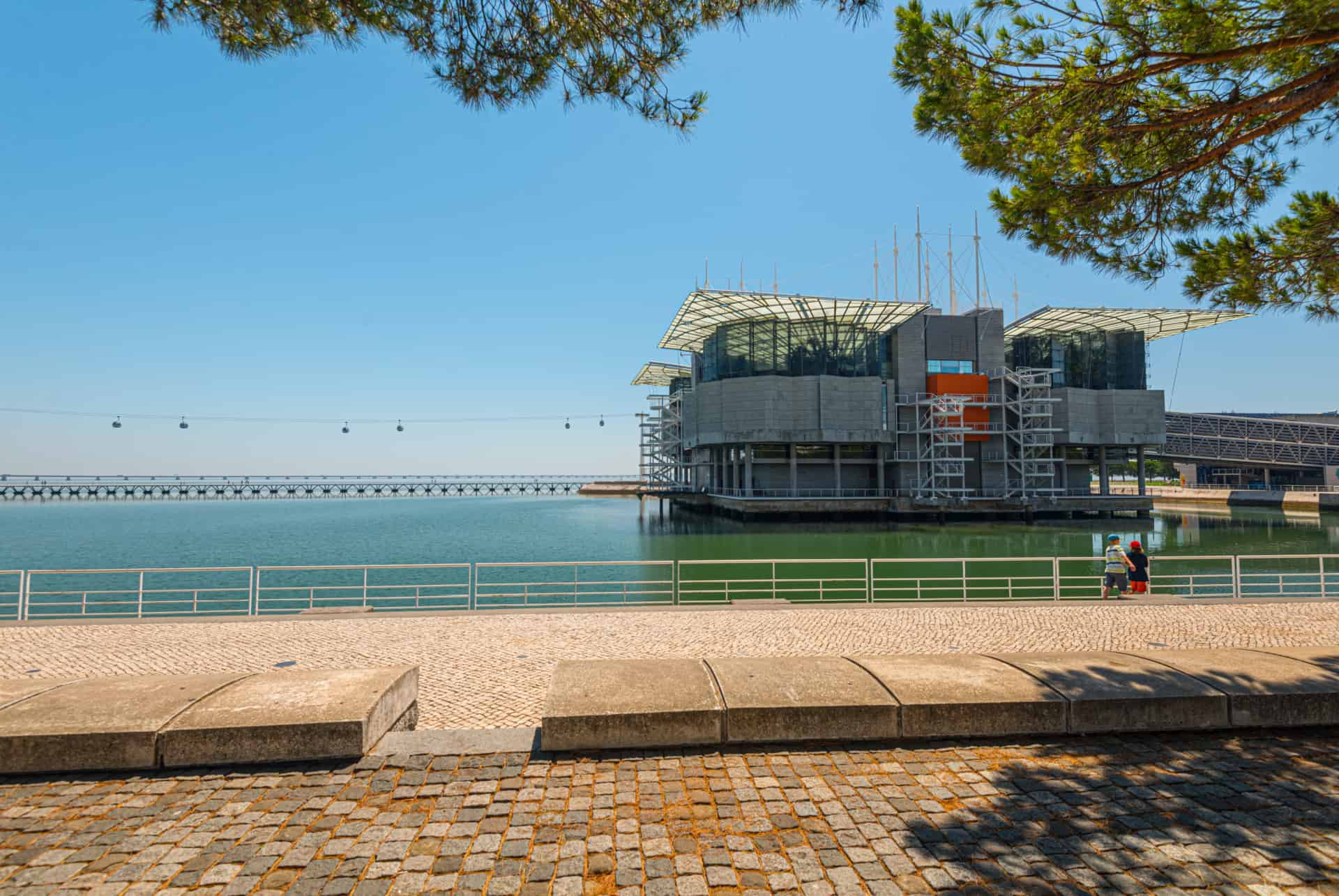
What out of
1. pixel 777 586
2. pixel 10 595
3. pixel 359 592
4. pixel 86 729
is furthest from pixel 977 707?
pixel 10 595

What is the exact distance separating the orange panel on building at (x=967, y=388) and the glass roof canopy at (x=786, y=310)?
575 cm

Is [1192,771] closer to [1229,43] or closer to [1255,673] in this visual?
[1255,673]

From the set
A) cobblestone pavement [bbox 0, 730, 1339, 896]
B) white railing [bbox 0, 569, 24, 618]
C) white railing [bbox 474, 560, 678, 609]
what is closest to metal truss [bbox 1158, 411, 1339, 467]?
white railing [bbox 474, 560, 678, 609]

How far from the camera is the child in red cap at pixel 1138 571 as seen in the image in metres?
14.2

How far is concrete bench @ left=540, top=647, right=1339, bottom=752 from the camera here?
4609 millimetres

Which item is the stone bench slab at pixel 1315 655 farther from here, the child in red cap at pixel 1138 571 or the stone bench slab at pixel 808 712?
the child in red cap at pixel 1138 571

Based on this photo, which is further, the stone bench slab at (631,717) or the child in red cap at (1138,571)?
the child in red cap at (1138,571)

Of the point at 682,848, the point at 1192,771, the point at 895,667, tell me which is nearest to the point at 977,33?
the point at 895,667

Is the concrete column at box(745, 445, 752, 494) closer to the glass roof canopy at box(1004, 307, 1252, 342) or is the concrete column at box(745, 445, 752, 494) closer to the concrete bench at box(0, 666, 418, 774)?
the glass roof canopy at box(1004, 307, 1252, 342)

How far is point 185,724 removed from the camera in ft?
14.2

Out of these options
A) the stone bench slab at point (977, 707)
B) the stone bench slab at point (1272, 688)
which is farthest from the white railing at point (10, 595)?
the stone bench slab at point (1272, 688)

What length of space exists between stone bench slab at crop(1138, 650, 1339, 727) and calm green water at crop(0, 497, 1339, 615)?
1371cm

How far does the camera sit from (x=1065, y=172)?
24.3ft

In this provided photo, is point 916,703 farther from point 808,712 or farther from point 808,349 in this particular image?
point 808,349
